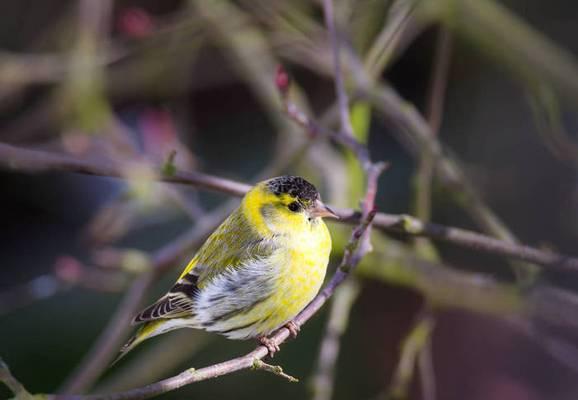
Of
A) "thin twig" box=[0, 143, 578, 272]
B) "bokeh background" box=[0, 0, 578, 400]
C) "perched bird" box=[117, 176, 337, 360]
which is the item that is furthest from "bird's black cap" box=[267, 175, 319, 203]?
"bokeh background" box=[0, 0, 578, 400]

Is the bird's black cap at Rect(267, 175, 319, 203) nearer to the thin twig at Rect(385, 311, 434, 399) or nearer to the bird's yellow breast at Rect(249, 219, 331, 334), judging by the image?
the bird's yellow breast at Rect(249, 219, 331, 334)

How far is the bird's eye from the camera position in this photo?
59.5 inches

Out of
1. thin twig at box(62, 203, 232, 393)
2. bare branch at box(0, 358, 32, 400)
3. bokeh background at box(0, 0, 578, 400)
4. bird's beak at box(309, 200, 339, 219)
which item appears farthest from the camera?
bokeh background at box(0, 0, 578, 400)

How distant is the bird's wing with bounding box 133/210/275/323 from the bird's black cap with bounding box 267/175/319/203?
0.13 meters

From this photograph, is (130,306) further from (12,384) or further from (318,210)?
(12,384)

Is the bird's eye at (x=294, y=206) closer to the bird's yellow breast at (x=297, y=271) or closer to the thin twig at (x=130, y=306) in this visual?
the bird's yellow breast at (x=297, y=271)

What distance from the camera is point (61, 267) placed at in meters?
2.39

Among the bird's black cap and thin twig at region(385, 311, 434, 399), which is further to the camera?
Answer: thin twig at region(385, 311, 434, 399)

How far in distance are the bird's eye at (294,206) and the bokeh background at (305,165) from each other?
0.37 metres

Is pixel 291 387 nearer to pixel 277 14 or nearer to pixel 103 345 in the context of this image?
pixel 103 345

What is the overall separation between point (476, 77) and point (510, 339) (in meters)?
1.38

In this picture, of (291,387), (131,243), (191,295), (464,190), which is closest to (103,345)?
(191,295)

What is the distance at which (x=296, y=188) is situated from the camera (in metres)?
1.48

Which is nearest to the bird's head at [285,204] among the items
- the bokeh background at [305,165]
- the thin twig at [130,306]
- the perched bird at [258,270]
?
the perched bird at [258,270]
